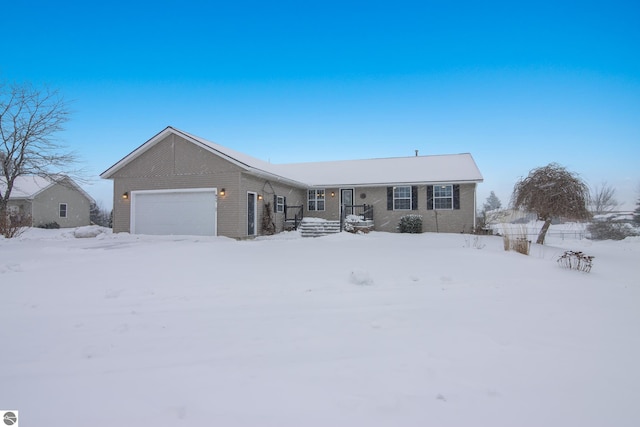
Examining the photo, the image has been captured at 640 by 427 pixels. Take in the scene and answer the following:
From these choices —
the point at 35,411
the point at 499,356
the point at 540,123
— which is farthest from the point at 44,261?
the point at 540,123

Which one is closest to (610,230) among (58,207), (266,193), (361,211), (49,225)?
(361,211)

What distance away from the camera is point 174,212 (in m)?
13.7

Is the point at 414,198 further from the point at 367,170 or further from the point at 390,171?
the point at 367,170

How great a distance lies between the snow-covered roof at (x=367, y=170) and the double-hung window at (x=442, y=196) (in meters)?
0.61

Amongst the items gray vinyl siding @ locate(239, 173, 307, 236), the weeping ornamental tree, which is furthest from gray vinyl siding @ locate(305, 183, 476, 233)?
the weeping ornamental tree

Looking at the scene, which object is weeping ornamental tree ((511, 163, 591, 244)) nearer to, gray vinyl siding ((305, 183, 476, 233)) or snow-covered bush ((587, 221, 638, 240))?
gray vinyl siding ((305, 183, 476, 233))

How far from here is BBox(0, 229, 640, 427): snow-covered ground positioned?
1812 mm

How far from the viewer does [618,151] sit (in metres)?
19.6

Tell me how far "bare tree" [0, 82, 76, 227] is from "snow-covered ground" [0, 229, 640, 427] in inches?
459

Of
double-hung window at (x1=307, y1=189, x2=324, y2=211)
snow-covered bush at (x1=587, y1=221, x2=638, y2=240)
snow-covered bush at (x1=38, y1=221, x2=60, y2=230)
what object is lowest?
snow-covered bush at (x1=587, y1=221, x2=638, y2=240)

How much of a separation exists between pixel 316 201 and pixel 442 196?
7.52 metres

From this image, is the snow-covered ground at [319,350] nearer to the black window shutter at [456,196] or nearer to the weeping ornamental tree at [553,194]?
the weeping ornamental tree at [553,194]

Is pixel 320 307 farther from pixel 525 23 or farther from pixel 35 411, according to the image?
pixel 525 23

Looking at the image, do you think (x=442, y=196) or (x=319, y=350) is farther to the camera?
(x=442, y=196)
